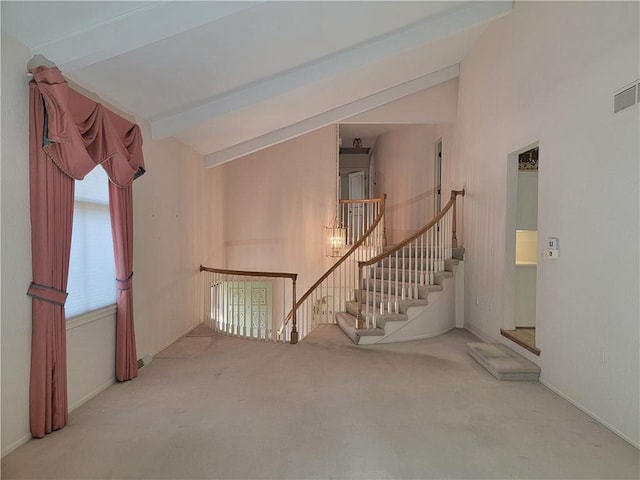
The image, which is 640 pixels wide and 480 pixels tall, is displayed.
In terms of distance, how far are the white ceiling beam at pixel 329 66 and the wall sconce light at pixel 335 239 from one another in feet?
13.6

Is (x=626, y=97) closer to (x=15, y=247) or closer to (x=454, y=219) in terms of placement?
(x=454, y=219)

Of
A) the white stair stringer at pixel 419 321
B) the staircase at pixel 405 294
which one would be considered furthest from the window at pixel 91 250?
the white stair stringer at pixel 419 321

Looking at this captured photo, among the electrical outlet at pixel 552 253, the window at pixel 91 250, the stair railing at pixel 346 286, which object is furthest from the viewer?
the stair railing at pixel 346 286

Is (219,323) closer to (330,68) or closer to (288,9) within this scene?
(330,68)

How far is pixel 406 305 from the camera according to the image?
17.5ft

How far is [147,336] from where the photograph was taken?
443cm

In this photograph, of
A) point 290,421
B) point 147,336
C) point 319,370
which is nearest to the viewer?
point 290,421

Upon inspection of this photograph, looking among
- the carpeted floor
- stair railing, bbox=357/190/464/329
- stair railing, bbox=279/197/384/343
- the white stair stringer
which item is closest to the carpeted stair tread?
the carpeted floor

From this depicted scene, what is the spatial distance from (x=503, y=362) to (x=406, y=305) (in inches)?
62.4

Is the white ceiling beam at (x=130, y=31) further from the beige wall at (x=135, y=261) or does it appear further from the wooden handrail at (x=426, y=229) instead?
the wooden handrail at (x=426, y=229)

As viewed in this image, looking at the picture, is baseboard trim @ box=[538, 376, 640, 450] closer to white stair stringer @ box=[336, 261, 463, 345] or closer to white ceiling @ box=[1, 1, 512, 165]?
white stair stringer @ box=[336, 261, 463, 345]

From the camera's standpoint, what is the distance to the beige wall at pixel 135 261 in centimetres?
243

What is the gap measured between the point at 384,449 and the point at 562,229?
2.51 meters

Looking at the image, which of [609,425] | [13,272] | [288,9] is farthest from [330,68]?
[609,425]
